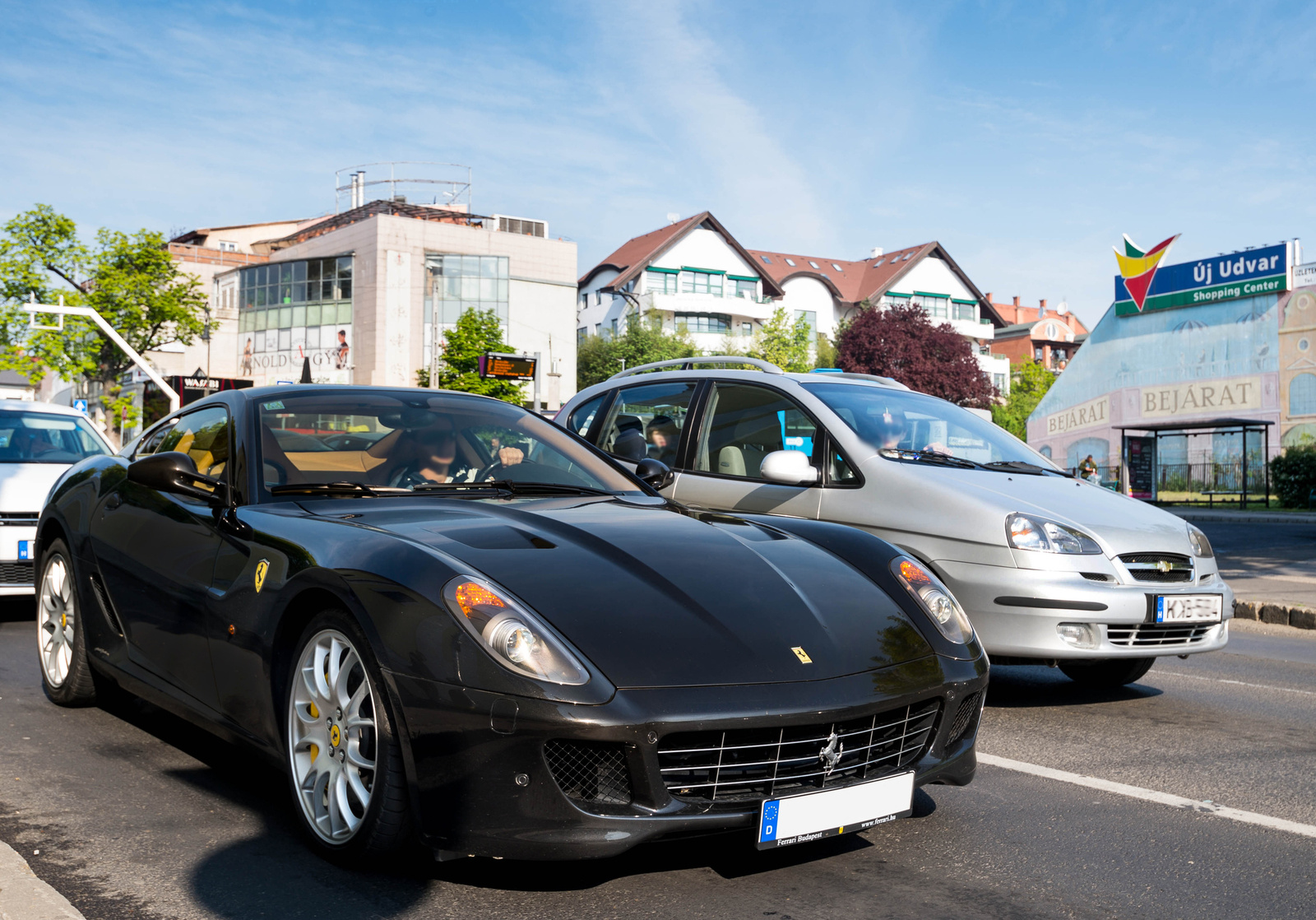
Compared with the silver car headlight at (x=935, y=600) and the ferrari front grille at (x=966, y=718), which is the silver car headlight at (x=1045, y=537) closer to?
the silver car headlight at (x=935, y=600)

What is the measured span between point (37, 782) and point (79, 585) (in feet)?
3.52

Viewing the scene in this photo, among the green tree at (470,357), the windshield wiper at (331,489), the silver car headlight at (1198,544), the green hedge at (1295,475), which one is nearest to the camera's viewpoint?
the windshield wiper at (331,489)

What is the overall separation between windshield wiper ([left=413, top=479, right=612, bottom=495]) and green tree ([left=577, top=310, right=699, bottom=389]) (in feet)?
213

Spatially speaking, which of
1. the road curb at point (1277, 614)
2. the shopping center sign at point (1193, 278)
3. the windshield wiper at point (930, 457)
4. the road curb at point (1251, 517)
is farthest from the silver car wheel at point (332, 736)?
the shopping center sign at point (1193, 278)

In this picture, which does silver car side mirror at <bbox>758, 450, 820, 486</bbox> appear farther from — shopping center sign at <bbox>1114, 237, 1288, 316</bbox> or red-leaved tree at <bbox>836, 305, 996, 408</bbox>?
red-leaved tree at <bbox>836, 305, 996, 408</bbox>

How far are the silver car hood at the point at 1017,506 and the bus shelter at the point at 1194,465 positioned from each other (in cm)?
2506

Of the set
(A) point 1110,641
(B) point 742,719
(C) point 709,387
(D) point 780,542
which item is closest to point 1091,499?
(A) point 1110,641

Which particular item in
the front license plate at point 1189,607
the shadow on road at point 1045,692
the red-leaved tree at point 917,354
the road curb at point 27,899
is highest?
the red-leaved tree at point 917,354

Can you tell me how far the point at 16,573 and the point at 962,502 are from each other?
6.05 meters

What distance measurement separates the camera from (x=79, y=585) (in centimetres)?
495

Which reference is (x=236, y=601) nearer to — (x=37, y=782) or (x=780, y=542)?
(x=37, y=782)

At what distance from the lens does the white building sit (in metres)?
77.8

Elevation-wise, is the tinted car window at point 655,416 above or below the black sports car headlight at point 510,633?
above

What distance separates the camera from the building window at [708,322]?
78.6m
